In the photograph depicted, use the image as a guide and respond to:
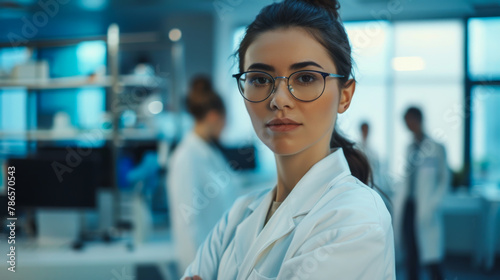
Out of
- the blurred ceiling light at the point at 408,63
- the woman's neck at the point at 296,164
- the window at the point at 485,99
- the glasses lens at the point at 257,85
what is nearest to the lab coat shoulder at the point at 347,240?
the woman's neck at the point at 296,164

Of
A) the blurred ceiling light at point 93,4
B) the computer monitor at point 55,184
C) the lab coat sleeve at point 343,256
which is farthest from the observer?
the blurred ceiling light at point 93,4

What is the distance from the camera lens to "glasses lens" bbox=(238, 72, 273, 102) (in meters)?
0.81

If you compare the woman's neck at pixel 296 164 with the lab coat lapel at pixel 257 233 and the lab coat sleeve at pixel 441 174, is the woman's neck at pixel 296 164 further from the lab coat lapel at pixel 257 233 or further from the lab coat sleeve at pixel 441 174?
the lab coat sleeve at pixel 441 174

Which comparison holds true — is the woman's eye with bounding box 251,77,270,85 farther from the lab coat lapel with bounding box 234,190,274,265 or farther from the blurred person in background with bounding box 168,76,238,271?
the blurred person in background with bounding box 168,76,238,271

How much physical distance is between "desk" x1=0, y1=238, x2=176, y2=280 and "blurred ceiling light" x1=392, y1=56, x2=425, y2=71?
14.6ft

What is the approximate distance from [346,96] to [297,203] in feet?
0.78

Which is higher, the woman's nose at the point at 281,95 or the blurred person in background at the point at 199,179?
the woman's nose at the point at 281,95

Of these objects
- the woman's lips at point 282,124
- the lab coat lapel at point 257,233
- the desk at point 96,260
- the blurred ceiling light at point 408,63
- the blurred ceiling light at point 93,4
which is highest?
the blurred ceiling light at point 93,4

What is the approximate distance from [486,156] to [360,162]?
5325mm

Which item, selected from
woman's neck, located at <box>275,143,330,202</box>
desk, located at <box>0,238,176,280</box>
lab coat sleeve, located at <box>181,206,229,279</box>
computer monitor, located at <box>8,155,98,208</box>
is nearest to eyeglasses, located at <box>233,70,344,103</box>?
woman's neck, located at <box>275,143,330,202</box>

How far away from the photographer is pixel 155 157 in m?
4.12

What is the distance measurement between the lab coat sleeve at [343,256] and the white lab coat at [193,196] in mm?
1612

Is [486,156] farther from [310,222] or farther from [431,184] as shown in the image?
[310,222]

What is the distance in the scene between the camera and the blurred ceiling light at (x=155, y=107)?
4777 millimetres
